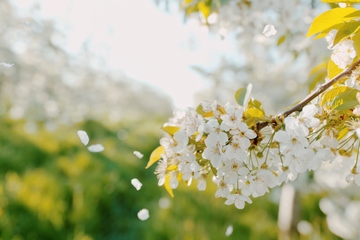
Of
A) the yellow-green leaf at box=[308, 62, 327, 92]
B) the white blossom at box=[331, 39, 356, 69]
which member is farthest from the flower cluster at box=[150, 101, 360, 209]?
the yellow-green leaf at box=[308, 62, 327, 92]

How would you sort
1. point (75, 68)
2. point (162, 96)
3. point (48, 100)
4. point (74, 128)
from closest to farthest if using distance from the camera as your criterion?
point (74, 128) < point (48, 100) < point (75, 68) < point (162, 96)

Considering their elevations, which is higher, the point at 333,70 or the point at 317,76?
the point at 333,70

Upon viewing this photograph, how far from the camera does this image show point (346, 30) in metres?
0.78

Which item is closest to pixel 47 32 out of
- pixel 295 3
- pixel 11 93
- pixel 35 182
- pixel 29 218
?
pixel 11 93

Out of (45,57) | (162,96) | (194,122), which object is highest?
(194,122)

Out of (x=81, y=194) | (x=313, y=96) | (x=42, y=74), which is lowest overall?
(x=42, y=74)

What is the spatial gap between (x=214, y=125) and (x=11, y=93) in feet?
26.3

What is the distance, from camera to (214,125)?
2.53 ft

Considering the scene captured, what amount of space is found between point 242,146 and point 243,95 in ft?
0.64

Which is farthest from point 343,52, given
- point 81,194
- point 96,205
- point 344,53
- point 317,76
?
point 96,205

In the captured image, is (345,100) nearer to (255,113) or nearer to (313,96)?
(313,96)

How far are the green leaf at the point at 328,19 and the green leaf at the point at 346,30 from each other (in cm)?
2

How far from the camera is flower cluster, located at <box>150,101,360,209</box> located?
2.44ft

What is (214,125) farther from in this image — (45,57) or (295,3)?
(45,57)
